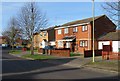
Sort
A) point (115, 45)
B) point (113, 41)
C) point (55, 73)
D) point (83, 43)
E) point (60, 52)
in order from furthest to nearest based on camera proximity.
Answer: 1. point (83, 43)
2. point (113, 41)
3. point (60, 52)
4. point (115, 45)
5. point (55, 73)

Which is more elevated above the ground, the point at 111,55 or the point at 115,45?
the point at 115,45

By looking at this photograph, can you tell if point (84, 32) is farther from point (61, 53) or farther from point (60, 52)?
point (61, 53)

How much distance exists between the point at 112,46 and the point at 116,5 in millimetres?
21904

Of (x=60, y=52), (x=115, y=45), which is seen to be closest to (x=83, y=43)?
(x=60, y=52)

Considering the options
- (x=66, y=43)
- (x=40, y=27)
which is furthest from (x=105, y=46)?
(x=66, y=43)

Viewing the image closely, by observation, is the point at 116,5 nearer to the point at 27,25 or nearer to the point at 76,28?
the point at 27,25

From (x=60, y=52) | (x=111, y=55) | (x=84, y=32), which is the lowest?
(x=111, y=55)

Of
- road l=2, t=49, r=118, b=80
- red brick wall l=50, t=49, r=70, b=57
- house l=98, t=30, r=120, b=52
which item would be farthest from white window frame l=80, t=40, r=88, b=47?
road l=2, t=49, r=118, b=80

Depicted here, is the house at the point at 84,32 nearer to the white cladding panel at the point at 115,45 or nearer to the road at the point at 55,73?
the white cladding panel at the point at 115,45

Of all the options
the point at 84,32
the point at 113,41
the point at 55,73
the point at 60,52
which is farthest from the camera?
the point at 84,32

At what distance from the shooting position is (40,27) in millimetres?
53406

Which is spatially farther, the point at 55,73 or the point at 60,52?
the point at 60,52

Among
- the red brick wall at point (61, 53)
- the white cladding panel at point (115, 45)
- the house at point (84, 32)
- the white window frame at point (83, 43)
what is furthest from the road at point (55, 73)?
the white window frame at point (83, 43)

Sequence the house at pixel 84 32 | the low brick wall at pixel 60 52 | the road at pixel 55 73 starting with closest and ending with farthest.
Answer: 1. the road at pixel 55 73
2. the low brick wall at pixel 60 52
3. the house at pixel 84 32
